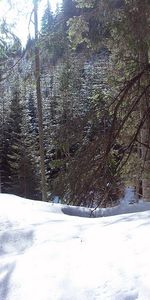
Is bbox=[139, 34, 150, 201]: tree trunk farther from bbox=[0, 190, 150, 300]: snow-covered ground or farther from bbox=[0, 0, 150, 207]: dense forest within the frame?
bbox=[0, 190, 150, 300]: snow-covered ground

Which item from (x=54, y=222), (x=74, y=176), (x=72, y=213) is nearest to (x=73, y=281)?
(x=54, y=222)

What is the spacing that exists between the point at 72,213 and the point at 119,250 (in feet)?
8.06

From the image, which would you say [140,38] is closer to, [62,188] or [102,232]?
[62,188]

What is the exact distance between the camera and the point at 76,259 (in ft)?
9.57

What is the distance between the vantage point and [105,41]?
299 inches

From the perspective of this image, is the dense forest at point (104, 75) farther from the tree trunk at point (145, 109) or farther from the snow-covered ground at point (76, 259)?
the snow-covered ground at point (76, 259)

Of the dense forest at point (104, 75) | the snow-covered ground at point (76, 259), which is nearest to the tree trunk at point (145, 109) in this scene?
the dense forest at point (104, 75)

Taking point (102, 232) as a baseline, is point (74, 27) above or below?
above

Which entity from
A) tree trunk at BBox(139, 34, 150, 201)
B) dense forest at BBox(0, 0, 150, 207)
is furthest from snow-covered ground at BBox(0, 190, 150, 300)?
tree trunk at BBox(139, 34, 150, 201)

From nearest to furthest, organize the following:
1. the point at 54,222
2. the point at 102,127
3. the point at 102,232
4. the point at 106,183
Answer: the point at 102,232 < the point at 54,222 < the point at 106,183 < the point at 102,127

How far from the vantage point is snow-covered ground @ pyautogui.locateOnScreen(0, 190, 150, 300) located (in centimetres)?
247

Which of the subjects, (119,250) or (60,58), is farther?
(60,58)

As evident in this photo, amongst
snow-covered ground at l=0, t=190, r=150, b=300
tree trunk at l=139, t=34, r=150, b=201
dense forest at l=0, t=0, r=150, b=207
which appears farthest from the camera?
tree trunk at l=139, t=34, r=150, b=201

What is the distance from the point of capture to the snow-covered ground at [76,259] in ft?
8.12
